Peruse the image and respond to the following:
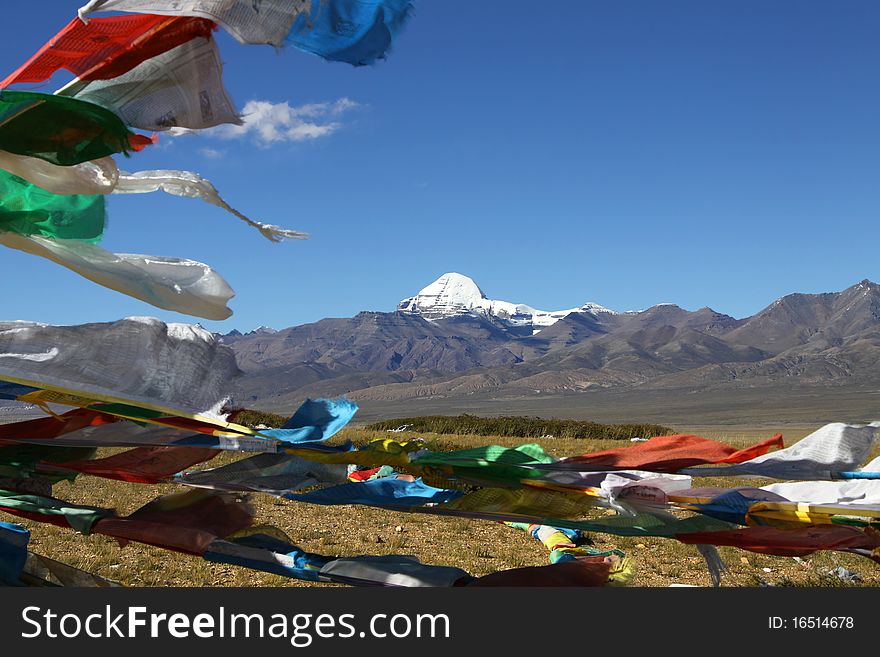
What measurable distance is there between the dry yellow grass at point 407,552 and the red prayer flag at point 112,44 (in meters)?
4.70

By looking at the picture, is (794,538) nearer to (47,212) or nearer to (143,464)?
(143,464)

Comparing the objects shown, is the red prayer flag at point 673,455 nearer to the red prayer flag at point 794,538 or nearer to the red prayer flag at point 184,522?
the red prayer flag at point 794,538

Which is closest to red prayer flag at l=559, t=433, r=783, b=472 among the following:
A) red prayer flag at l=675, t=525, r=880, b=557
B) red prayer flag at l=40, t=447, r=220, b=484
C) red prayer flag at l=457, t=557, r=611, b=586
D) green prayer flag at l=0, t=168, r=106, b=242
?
red prayer flag at l=675, t=525, r=880, b=557

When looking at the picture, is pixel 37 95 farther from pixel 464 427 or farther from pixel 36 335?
pixel 464 427

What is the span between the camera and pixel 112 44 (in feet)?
10.5

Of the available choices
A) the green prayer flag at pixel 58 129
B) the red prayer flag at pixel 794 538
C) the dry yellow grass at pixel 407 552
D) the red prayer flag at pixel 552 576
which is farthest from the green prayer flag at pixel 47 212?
the dry yellow grass at pixel 407 552

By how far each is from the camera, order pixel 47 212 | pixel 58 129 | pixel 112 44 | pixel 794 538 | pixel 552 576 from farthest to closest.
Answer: pixel 47 212
pixel 552 576
pixel 794 538
pixel 112 44
pixel 58 129

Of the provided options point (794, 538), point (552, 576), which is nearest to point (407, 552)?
point (552, 576)

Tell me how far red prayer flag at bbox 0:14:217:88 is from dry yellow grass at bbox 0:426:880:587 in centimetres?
470

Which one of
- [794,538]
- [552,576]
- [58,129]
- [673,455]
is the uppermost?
[58,129]

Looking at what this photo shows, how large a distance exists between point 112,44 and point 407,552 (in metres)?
6.35

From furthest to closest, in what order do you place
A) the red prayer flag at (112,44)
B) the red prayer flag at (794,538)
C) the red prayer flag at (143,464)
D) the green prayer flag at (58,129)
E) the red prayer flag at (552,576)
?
the red prayer flag at (143,464) → the red prayer flag at (552,576) → the red prayer flag at (794,538) → the red prayer flag at (112,44) → the green prayer flag at (58,129)

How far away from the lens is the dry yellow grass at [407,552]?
7168 millimetres

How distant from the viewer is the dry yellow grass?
717cm
